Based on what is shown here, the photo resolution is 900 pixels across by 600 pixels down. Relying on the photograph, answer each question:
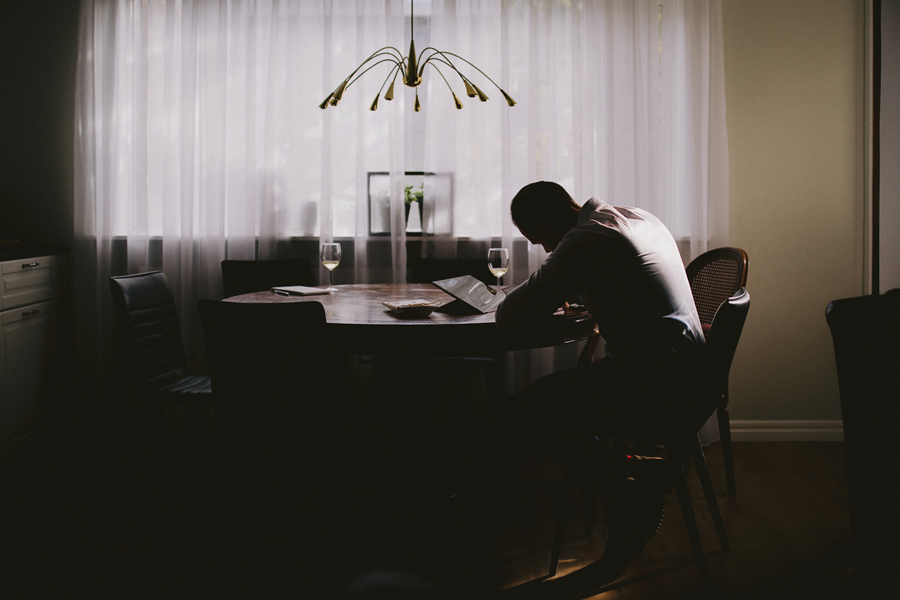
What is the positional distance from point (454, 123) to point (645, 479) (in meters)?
2.14

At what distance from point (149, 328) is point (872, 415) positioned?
7.46 feet

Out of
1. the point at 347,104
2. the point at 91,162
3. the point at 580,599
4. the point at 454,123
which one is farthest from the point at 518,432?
the point at 91,162

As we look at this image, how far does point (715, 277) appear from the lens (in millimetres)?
2359

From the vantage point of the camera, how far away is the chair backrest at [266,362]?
1279 mm

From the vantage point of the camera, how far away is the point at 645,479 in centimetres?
147

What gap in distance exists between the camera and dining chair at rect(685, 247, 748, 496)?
7.17 feet

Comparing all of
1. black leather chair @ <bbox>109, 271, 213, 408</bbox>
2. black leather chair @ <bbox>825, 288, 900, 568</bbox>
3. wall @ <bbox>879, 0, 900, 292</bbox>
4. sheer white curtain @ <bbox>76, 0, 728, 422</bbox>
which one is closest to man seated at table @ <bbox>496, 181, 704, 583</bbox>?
black leather chair @ <bbox>825, 288, 900, 568</bbox>

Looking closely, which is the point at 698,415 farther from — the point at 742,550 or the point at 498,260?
the point at 498,260

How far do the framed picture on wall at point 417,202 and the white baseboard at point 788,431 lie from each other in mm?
1946

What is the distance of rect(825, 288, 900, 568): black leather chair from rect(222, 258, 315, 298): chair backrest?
2413mm

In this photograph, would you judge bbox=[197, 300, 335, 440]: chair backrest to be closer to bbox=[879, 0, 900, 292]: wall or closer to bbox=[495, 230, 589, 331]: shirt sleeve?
bbox=[495, 230, 589, 331]: shirt sleeve

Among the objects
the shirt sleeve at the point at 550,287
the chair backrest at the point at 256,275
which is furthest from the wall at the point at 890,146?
the chair backrest at the point at 256,275

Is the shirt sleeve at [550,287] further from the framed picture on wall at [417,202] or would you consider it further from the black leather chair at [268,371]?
the framed picture on wall at [417,202]

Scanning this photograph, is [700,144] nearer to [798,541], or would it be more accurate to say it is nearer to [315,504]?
[798,541]
